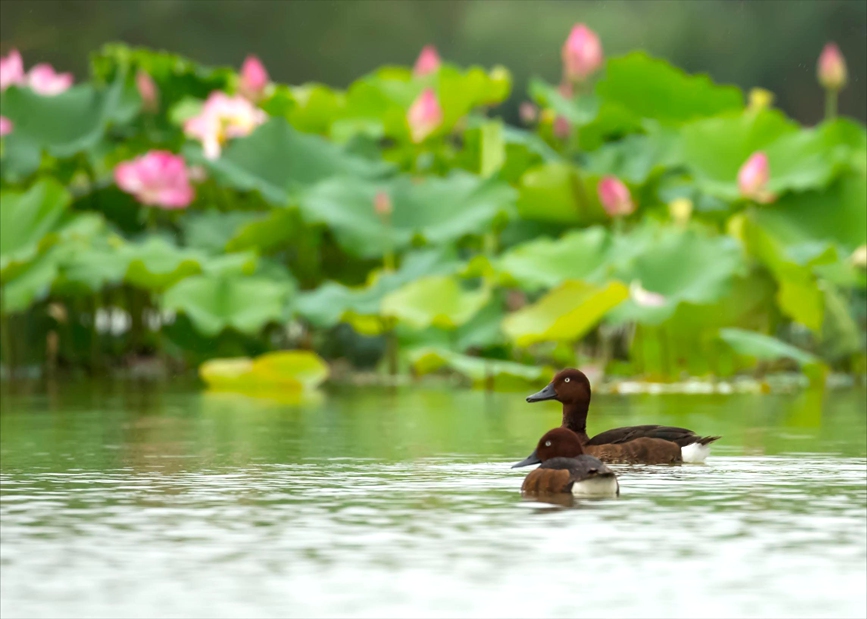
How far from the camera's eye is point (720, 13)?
2100cm

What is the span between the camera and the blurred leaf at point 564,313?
376 inches

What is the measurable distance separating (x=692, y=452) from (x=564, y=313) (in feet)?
12.8

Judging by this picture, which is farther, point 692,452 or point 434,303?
point 434,303

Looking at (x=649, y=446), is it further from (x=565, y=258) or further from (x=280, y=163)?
(x=280, y=163)

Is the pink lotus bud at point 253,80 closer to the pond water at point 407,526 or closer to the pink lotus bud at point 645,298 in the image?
the pink lotus bud at point 645,298

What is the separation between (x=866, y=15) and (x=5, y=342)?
1269cm

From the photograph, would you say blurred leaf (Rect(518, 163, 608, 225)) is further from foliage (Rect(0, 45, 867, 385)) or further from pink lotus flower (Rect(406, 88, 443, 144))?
pink lotus flower (Rect(406, 88, 443, 144))

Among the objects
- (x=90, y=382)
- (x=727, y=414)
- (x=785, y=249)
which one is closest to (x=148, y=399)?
(x=90, y=382)

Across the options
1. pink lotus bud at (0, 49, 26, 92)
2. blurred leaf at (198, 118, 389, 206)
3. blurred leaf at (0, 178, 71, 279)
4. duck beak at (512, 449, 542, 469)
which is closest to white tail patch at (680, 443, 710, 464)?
duck beak at (512, 449, 542, 469)

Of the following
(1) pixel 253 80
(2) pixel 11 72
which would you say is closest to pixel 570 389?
(1) pixel 253 80

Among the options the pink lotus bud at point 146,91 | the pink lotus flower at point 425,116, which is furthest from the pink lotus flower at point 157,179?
the pink lotus flower at point 425,116

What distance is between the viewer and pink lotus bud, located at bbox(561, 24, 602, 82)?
12.2 meters

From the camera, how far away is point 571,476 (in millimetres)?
4973

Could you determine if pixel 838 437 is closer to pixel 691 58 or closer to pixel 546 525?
pixel 546 525
